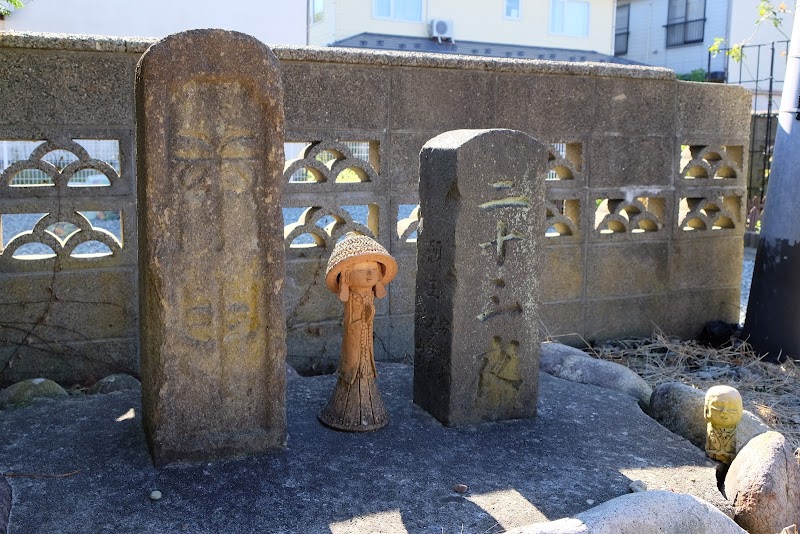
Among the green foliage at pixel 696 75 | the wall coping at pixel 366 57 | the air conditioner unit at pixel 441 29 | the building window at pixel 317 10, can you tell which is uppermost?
the building window at pixel 317 10

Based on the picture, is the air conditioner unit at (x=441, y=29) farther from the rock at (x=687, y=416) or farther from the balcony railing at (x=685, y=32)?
the rock at (x=687, y=416)

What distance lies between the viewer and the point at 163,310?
11.5ft

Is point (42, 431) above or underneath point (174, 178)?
underneath

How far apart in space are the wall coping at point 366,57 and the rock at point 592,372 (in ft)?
6.18

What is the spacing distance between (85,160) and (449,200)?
2078 millimetres

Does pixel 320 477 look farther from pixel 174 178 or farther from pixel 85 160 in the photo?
pixel 85 160

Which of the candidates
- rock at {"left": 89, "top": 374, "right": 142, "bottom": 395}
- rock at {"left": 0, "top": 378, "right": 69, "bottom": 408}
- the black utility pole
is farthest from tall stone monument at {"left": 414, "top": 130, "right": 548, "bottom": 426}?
the black utility pole

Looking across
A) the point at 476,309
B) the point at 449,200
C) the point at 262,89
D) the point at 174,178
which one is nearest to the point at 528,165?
the point at 449,200

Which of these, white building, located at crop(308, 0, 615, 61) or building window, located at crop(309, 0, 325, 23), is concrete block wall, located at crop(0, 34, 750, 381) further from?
building window, located at crop(309, 0, 325, 23)

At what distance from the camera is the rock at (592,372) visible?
194 inches

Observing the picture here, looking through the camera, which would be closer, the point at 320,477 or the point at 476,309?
the point at 320,477

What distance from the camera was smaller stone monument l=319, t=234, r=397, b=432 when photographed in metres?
3.98

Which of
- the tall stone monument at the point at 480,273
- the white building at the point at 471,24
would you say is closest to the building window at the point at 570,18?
the white building at the point at 471,24

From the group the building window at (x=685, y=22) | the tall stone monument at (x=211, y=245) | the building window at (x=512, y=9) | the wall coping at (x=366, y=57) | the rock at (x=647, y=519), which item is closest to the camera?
the rock at (x=647, y=519)
